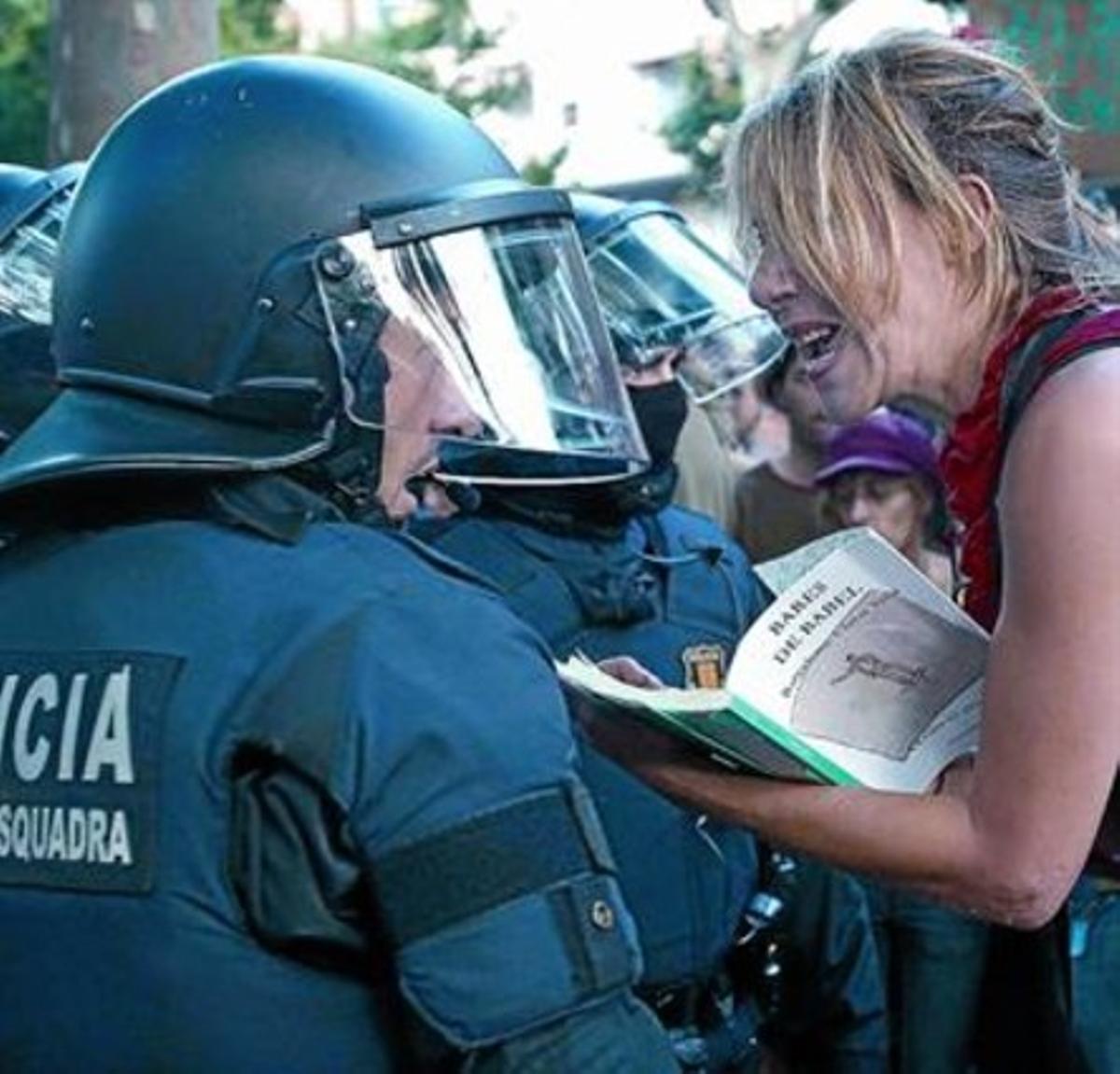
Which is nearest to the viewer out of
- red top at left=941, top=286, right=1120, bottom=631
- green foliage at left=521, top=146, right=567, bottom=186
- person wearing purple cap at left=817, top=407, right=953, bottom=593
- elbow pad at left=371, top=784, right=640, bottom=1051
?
elbow pad at left=371, top=784, right=640, bottom=1051

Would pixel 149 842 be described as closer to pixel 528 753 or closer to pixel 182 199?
pixel 528 753

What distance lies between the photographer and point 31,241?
3.02 metres

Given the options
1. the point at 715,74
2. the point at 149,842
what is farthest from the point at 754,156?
the point at 715,74

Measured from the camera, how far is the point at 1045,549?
1961 mm

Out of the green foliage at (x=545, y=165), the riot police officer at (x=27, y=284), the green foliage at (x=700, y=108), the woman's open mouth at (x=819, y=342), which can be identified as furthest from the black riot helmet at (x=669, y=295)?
the green foliage at (x=700, y=108)

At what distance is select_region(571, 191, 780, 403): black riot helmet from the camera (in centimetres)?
374

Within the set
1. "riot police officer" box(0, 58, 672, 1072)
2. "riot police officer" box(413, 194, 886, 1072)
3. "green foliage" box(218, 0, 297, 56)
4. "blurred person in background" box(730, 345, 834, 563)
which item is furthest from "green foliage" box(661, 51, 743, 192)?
"riot police officer" box(0, 58, 672, 1072)

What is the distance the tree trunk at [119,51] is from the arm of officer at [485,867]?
11.3ft

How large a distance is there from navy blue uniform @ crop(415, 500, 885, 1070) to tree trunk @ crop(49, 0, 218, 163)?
1.96m

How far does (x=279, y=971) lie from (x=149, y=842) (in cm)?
12

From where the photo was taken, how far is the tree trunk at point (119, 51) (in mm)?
4945

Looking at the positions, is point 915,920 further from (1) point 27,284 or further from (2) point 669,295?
(1) point 27,284

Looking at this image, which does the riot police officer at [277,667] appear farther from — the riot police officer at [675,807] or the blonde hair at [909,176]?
the riot police officer at [675,807]

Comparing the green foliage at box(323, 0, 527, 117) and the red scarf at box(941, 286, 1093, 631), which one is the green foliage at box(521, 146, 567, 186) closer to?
the green foliage at box(323, 0, 527, 117)
